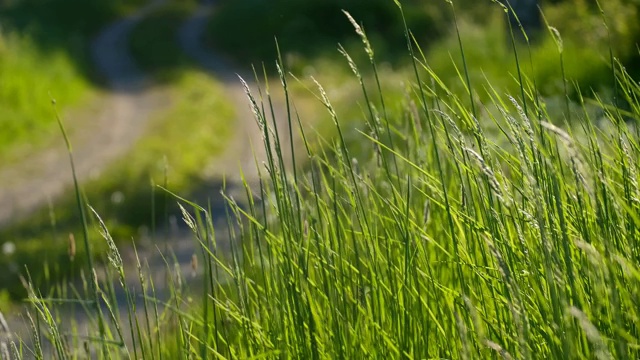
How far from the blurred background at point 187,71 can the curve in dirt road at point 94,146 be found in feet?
0.17

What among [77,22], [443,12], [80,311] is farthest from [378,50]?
[80,311]

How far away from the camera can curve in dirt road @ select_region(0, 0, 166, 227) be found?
35.0 feet

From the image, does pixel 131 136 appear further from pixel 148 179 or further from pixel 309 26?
pixel 309 26

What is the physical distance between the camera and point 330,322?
1.81m


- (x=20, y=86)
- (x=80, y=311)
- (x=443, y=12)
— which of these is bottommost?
(x=80, y=311)

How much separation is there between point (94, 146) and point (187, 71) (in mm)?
5041

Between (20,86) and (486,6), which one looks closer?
(20,86)

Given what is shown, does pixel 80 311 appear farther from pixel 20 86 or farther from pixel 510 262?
pixel 20 86

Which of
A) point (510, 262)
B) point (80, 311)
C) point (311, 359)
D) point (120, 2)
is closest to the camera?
point (510, 262)

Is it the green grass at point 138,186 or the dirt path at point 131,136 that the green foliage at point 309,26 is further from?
the green grass at point 138,186

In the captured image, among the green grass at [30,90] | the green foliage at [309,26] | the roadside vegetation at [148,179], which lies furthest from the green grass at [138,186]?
the green foliage at [309,26]

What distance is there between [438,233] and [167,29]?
67.8ft

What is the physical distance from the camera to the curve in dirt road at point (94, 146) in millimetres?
10656

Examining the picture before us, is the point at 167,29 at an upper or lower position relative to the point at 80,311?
upper
